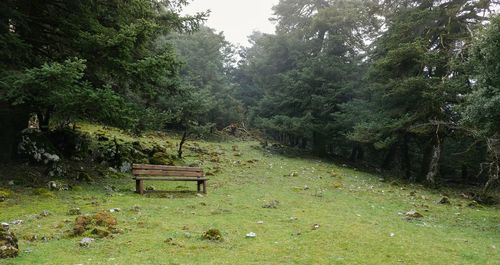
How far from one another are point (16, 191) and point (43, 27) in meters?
6.06

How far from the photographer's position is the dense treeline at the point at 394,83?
1822 centimetres

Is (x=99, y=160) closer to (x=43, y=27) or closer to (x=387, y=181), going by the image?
(x=43, y=27)

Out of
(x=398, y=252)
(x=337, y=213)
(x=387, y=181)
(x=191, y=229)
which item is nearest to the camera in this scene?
(x=398, y=252)

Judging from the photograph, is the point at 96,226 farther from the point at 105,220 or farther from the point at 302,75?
the point at 302,75

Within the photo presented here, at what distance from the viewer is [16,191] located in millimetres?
11062

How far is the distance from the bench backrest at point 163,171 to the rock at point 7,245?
6.65 meters

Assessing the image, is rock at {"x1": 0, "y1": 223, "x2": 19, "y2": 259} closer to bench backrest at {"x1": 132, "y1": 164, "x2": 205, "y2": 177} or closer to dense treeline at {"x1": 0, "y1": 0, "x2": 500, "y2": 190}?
dense treeline at {"x1": 0, "y1": 0, "x2": 500, "y2": 190}

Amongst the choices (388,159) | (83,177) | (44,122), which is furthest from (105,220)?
(388,159)

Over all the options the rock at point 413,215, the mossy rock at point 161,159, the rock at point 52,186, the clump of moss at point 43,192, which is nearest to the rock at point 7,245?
the clump of moss at point 43,192

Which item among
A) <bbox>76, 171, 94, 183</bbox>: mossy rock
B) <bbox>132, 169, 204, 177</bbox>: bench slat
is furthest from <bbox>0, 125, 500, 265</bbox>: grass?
<bbox>132, 169, 204, 177</bbox>: bench slat

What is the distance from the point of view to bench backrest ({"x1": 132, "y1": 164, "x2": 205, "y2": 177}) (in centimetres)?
1295

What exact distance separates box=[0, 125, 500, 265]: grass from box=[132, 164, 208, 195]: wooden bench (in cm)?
53

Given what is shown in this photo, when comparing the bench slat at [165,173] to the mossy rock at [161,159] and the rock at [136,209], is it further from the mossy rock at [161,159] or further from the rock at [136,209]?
the mossy rock at [161,159]

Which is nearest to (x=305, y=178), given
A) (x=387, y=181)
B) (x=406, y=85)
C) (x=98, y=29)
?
(x=387, y=181)
